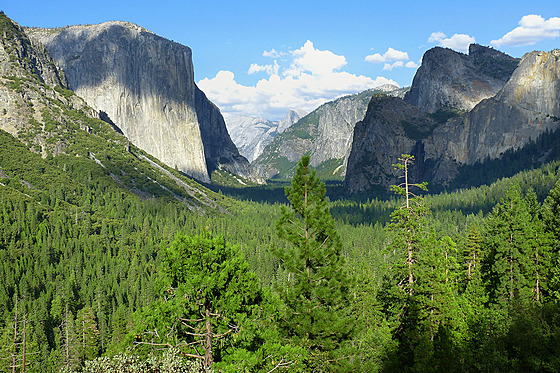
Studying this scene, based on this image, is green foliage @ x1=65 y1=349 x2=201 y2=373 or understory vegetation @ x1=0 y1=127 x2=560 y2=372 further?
understory vegetation @ x1=0 y1=127 x2=560 y2=372

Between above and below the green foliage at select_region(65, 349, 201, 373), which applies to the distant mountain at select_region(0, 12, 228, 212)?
above

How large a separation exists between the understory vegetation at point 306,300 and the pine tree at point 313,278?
0.08 m

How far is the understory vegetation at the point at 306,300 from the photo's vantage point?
20.2 m

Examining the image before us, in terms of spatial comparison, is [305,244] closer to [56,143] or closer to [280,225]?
[280,225]

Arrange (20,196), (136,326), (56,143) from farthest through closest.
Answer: (56,143) < (20,196) < (136,326)

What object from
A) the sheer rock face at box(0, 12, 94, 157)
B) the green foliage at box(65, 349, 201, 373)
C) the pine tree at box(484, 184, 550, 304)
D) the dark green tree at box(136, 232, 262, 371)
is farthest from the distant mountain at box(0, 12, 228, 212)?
the green foliage at box(65, 349, 201, 373)

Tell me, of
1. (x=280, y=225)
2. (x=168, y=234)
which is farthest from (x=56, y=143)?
(x=280, y=225)

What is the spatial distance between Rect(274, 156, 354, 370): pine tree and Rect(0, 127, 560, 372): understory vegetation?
8cm

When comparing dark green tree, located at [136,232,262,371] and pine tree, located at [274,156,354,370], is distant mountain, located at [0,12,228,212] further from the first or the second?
dark green tree, located at [136,232,262,371]

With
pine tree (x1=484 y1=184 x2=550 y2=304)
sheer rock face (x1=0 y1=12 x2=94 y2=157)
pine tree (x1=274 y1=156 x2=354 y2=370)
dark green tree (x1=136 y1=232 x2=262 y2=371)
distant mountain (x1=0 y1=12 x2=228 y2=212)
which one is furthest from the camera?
sheer rock face (x1=0 y1=12 x2=94 y2=157)

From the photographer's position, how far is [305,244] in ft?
91.4

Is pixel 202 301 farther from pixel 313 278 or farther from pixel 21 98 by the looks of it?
pixel 21 98

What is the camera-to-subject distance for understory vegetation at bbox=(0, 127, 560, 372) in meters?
20.2

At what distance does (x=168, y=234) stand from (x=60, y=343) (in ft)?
209
